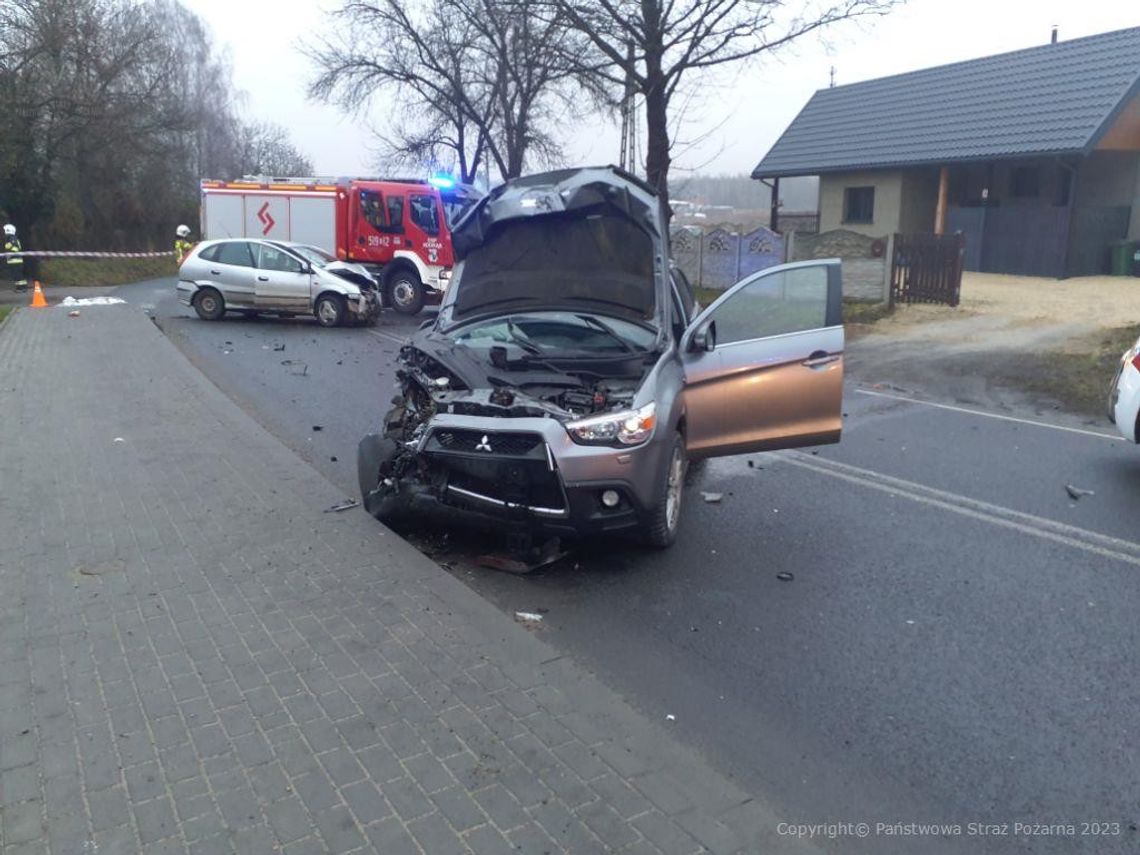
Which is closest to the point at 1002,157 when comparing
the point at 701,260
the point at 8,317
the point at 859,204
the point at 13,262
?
the point at 859,204

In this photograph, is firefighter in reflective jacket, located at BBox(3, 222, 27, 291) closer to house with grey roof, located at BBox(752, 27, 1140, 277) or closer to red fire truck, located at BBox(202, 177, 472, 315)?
red fire truck, located at BBox(202, 177, 472, 315)

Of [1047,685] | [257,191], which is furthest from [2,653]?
[257,191]

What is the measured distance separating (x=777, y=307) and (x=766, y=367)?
58cm

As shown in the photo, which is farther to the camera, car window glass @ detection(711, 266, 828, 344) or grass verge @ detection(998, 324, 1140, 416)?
grass verge @ detection(998, 324, 1140, 416)

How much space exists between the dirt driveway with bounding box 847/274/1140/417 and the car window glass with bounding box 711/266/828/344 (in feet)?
18.1

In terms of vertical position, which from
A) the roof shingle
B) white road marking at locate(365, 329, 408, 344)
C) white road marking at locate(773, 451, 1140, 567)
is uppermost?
the roof shingle

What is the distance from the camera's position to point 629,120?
68.8 ft

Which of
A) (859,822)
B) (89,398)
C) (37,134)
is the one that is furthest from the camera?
(37,134)

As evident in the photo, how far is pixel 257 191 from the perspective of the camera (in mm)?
24062

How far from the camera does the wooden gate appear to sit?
18578 millimetres

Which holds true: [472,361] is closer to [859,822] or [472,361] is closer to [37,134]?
[859,822]

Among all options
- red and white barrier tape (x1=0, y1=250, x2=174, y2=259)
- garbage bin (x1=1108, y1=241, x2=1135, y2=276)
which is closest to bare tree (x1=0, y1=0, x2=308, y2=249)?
red and white barrier tape (x1=0, y1=250, x2=174, y2=259)

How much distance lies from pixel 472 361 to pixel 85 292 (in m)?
25.7

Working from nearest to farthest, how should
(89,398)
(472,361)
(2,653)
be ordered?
(2,653) < (472,361) < (89,398)
